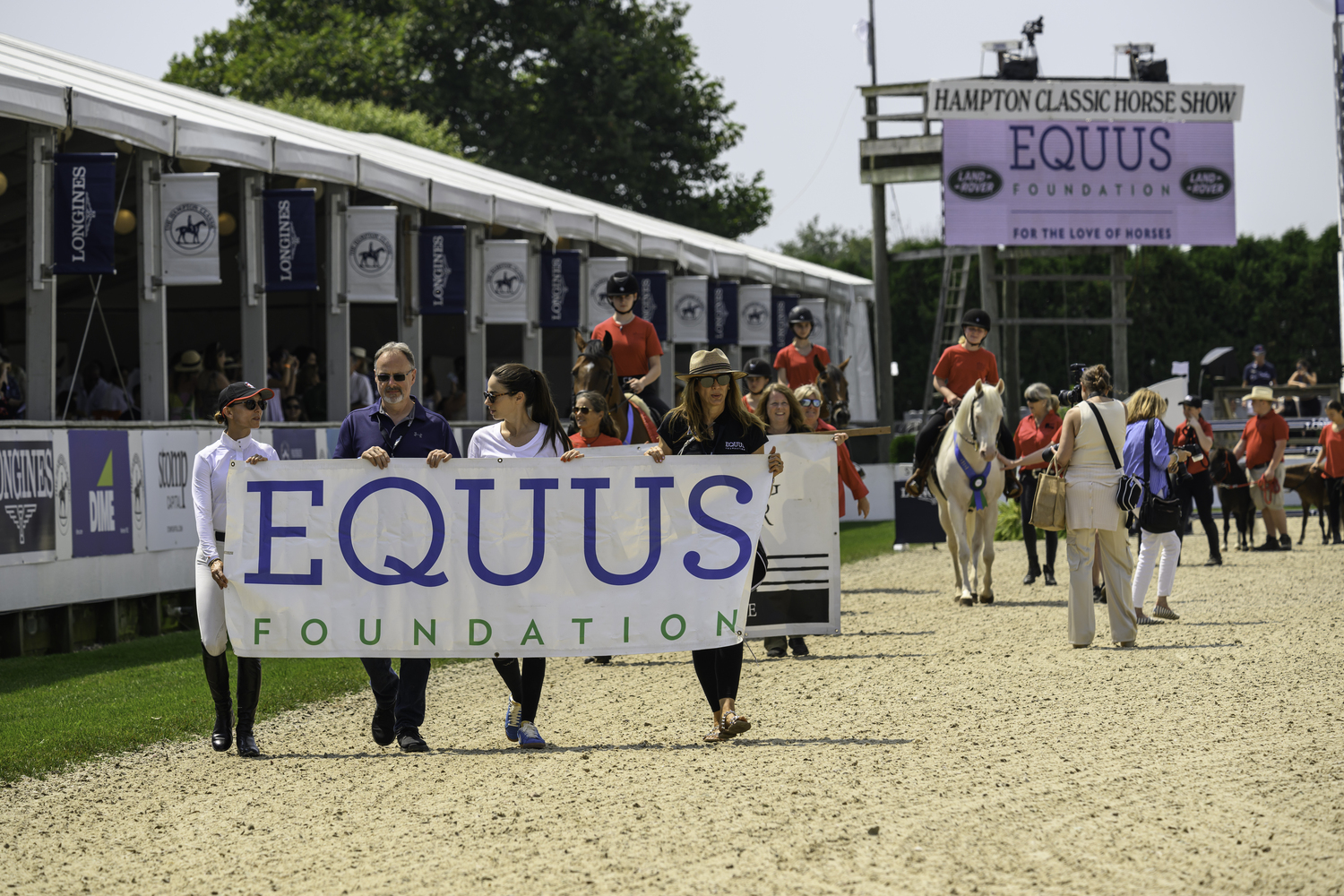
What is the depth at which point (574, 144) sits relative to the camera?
5053cm

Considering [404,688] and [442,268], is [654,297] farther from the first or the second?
[404,688]

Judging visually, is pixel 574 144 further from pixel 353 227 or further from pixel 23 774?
pixel 23 774

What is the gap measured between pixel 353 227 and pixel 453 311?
2.23 m

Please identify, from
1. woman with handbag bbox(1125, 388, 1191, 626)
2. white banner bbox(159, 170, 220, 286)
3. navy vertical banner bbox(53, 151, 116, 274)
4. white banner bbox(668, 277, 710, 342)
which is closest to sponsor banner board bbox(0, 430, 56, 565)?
navy vertical banner bbox(53, 151, 116, 274)

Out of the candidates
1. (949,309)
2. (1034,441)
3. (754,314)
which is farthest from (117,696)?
(949,309)

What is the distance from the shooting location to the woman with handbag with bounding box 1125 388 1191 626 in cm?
1230

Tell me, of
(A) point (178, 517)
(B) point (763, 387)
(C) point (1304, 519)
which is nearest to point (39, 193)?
(A) point (178, 517)

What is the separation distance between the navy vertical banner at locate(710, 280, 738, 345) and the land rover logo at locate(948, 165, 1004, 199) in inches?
253

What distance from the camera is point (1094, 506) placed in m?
11.1

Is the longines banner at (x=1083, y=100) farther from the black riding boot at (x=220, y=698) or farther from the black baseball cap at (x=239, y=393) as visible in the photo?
the black riding boot at (x=220, y=698)

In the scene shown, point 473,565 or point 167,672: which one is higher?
point 473,565

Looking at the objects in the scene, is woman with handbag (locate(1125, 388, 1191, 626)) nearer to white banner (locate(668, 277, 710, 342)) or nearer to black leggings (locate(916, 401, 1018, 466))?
black leggings (locate(916, 401, 1018, 466))

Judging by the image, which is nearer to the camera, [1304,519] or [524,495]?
[524,495]

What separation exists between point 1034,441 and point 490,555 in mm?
9707
